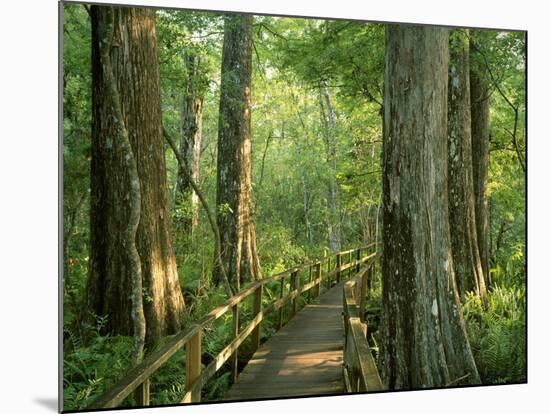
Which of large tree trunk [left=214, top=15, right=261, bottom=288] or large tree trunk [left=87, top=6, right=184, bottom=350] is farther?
large tree trunk [left=214, top=15, right=261, bottom=288]

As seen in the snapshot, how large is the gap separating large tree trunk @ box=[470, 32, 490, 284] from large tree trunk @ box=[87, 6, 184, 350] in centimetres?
304

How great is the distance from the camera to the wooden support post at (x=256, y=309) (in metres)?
6.31

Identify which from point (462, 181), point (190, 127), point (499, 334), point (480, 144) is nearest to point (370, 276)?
point (462, 181)

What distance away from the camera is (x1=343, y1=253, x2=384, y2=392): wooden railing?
3.82 metres

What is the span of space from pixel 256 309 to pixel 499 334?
7.14 ft

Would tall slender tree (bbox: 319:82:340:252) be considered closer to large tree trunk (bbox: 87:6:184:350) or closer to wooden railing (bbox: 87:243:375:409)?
wooden railing (bbox: 87:243:375:409)

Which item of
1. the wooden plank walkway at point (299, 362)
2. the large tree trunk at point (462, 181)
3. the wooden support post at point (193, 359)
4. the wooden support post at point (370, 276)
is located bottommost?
the wooden plank walkway at point (299, 362)

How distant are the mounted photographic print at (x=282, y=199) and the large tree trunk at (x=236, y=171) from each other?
0.02 metres

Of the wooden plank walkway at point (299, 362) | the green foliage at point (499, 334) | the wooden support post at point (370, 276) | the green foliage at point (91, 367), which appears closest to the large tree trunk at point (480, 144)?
the green foliage at point (499, 334)

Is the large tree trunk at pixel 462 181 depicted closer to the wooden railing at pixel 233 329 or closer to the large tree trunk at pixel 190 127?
the wooden railing at pixel 233 329

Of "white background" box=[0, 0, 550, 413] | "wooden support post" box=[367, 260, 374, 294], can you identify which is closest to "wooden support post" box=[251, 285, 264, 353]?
"wooden support post" box=[367, 260, 374, 294]

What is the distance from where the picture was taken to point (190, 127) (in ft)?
20.4

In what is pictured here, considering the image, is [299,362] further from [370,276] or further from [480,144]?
[480,144]

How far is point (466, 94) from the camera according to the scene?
6.73m
